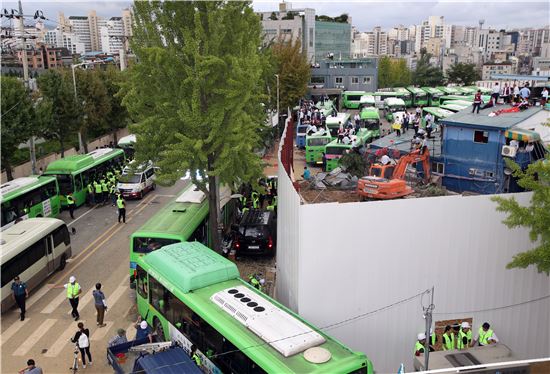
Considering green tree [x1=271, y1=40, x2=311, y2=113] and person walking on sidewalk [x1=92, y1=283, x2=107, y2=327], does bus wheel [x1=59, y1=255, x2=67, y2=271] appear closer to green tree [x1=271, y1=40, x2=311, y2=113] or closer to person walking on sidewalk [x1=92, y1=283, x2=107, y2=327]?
person walking on sidewalk [x1=92, y1=283, x2=107, y2=327]

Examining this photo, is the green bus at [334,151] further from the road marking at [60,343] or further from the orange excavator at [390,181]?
the road marking at [60,343]

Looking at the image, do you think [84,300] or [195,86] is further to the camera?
[84,300]

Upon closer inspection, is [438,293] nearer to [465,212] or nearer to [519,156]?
[465,212]

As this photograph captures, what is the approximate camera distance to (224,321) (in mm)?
9516

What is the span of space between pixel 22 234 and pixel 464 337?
1280 centimetres

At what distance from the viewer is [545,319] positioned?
11.8m

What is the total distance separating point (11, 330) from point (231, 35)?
10780 mm

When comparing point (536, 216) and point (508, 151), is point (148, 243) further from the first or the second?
point (508, 151)

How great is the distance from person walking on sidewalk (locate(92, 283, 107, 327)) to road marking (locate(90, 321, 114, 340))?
126 mm

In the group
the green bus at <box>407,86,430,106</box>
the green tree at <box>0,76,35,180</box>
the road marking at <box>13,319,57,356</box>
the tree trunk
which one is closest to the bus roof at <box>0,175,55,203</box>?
the green tree at <box>0,76,35,180</box>

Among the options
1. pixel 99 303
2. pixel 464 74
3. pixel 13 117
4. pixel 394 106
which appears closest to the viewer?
pixel 99 303

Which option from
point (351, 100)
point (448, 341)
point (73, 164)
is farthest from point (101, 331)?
point (351, 100)

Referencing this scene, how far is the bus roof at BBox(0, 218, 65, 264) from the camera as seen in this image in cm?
1406

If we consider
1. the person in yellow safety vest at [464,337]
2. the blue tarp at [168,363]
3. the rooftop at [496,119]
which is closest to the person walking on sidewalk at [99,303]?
the blue tarp at [168,363]
